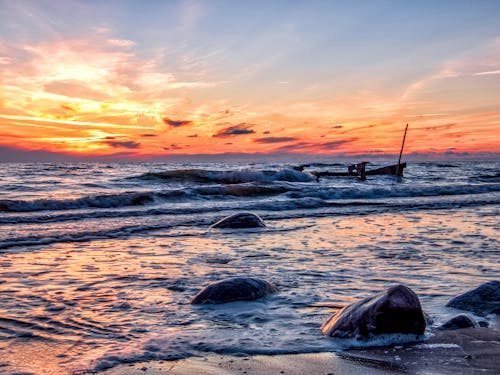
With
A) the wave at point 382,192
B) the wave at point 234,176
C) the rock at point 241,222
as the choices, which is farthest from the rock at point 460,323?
the wave at point 234,176

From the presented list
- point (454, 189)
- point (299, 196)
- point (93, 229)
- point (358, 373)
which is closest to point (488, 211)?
point (299, 196)

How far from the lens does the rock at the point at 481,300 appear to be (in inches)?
166

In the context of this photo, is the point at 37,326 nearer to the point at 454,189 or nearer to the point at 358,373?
the point at 358,373

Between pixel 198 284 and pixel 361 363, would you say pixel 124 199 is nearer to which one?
pixel 198 284

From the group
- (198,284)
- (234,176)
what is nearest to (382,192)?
(234,176)

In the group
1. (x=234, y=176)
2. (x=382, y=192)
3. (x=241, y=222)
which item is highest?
(x=234, y=176)

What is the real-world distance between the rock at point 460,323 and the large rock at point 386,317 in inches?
13.0

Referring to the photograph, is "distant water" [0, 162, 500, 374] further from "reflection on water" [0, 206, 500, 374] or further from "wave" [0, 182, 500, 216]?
"wave" [0, 182, 500, 216]

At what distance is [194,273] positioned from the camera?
587 centimetres

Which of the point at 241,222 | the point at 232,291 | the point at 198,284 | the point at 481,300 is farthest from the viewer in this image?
the point at 241,222

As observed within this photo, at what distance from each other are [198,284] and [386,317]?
2.40 m

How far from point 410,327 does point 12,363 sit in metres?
2.77

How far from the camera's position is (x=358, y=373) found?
117 inches

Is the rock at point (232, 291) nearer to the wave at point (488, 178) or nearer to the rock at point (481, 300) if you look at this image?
the rock at point (481, 300)
